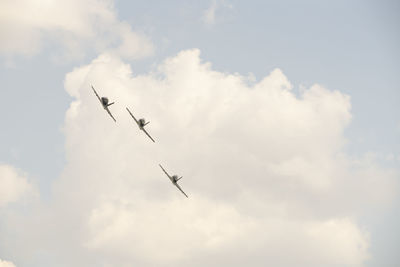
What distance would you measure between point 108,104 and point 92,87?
10.0 m

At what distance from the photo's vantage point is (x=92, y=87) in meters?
177

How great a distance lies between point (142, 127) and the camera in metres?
192

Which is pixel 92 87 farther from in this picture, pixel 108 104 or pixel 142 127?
pixel 142 127

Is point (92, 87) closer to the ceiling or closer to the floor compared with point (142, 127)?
closer to the ceiling

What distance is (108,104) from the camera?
183125 millimetres

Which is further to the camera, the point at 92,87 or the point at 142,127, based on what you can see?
the point at 142,127

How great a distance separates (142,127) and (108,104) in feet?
60.0

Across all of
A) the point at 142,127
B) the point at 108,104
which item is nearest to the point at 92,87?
the point at 108,104

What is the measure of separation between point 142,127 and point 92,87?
2814 cm
